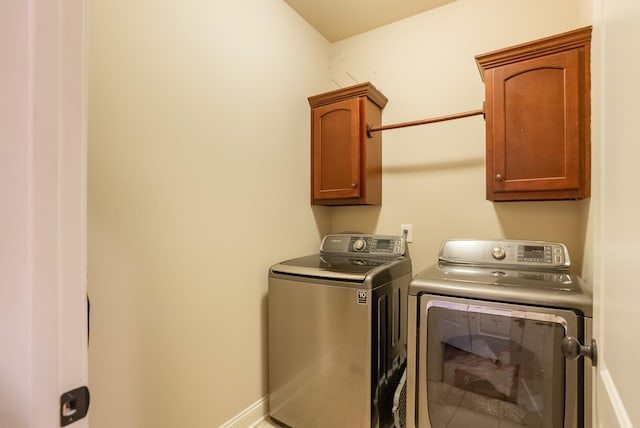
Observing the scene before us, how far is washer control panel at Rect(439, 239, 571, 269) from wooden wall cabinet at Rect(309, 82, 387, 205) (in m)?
0.68

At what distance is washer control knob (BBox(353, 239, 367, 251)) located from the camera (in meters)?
2.18

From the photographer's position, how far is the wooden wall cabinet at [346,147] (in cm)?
215

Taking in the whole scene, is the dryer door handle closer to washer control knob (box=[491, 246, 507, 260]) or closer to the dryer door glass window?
the dryer door glass window

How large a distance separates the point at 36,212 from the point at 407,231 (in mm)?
2078

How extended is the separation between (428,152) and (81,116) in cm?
205

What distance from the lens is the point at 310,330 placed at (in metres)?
1.74

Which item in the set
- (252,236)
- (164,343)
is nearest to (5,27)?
(164,343)

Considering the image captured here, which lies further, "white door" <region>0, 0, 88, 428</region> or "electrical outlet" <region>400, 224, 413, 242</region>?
"electrical outlet" <region>400, 224, 413, 242</region>

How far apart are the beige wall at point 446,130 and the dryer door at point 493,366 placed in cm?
81

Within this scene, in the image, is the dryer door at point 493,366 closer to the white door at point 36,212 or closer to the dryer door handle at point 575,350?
the dryer door handle at point 575,350

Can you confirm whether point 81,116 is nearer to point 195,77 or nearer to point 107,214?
point 107,214

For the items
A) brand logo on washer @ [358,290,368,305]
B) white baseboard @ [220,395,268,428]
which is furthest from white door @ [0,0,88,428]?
white baseboard @ [220,395,268,428]

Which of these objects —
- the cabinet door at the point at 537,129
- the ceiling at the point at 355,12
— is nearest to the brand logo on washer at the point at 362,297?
the cabinet door at the point at 537,129

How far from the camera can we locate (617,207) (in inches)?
23.6
